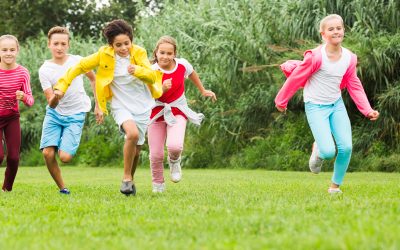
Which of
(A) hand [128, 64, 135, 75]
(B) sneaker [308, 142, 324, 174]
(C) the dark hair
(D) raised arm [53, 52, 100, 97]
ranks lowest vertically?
(B) sneaker [308, 142, 324, 174]

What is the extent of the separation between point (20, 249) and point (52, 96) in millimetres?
4096

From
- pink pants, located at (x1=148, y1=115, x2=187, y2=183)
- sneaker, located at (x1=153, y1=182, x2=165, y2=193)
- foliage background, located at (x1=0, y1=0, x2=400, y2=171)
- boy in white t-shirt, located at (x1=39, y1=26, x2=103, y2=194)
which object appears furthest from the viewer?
foliage background, located at (x1=0, y1=0, x2=400, y2=171)

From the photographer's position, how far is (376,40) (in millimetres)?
15453

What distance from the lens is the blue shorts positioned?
9281 mm

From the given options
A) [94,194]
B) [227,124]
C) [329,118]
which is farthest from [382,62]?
[94,194]

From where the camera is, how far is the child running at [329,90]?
8.46m

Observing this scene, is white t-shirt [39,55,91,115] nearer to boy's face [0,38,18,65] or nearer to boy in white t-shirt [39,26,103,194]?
boy in white t-shirt [39,26,103,194]

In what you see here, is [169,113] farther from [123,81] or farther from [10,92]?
[10,92]

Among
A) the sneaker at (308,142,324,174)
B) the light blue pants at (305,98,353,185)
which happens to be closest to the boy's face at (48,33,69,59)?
the light blue pants at (305,98,353,185)

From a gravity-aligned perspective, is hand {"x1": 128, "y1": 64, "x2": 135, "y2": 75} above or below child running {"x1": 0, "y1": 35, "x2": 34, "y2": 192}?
above

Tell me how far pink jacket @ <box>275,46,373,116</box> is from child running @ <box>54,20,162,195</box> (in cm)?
145

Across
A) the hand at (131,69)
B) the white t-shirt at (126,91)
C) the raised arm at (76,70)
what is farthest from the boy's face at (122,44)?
the hand at (131,69)

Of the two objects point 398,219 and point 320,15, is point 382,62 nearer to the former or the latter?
point 320,15

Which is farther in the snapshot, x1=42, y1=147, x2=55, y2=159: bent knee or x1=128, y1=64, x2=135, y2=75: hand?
x1=42, y1=147, x2=55, y2=159: bent knee
